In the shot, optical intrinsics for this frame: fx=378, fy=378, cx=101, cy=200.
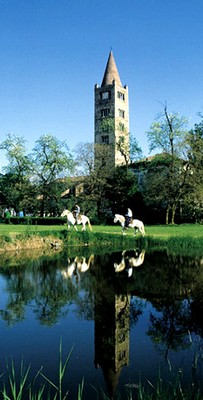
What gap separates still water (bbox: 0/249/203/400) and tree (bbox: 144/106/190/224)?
92.7 feet

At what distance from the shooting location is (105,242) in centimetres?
2255

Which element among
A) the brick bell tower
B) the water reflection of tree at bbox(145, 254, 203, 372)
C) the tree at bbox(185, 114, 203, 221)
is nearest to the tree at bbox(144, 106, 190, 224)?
the tree at bbox(185, 114, 203, 221)

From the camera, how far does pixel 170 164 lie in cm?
4212

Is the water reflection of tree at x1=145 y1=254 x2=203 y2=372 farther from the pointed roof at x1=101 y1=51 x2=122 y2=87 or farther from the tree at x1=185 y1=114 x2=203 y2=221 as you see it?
the pointed roof at x1=101 y1=51 x2=122 y2=87

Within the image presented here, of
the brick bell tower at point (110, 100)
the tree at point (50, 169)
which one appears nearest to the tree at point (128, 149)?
the tree at point (50, 169)

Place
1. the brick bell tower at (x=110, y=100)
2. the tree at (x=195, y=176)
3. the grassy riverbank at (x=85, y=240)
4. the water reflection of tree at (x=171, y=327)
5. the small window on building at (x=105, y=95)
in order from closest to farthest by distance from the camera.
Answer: the water reflection of tree at (x=171, y=327) < the grassy riverbank at (x=85, y=240) < the tree at (x=195, y=176) < the brick bell tower at (x=110, y=100) < the small window on building at (x=105, y=95)

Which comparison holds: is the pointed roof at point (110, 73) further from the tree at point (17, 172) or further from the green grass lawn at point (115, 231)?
the green grass lawn at point (115, 231)

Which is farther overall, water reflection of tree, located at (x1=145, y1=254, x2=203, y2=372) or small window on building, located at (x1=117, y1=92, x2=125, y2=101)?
small window on building, located at (x1=117, y1=92, x2=125, y2=101)

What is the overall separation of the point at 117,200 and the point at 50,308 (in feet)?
142

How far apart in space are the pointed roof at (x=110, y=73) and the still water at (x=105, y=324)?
76.6m

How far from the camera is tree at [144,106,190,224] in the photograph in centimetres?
4097

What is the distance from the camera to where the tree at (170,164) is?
40969mm

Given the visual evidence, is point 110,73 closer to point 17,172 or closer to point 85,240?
point 17,172

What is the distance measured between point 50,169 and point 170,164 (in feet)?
54.5
